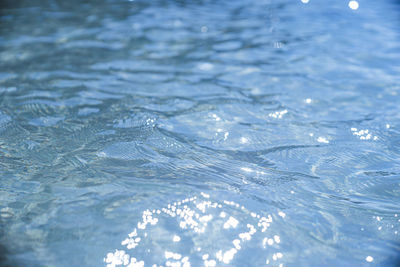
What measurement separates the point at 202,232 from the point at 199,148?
35.6 inches

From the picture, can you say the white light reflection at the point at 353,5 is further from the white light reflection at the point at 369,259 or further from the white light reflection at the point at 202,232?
the white light reflection at the point at 369,259

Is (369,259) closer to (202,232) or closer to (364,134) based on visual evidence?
(202,232)

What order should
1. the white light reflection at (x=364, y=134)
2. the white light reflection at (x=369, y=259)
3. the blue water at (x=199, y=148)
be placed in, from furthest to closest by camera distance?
the white light reflection at (x=364, y=134)
the blue water at (x=199, y=148)
the white light reflection at (x=369, y=259)

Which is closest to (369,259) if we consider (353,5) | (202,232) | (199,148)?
(202,232)

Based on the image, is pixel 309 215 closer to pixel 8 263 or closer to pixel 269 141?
pixel 269 141

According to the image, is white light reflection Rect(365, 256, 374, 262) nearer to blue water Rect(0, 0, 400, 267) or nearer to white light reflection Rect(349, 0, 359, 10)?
blue water Rect(0, 0, 400, 267)

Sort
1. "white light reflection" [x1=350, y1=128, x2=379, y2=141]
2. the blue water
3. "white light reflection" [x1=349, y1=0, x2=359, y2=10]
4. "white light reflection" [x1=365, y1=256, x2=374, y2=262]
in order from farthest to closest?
"white light reflection" [x1=349, y1=0, x2=359, y2=10] → "white light reflection" [x1=350, y1=128, x2=379, y2=141] → the blue water → "white light reflection" [x1=365, y1=256, x2=374, y2=262]

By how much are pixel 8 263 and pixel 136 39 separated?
3909 millimetres

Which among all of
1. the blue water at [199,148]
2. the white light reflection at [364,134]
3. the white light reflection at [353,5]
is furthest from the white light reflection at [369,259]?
the white light reflection at [353,5]

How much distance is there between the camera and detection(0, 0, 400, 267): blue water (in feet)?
6.63

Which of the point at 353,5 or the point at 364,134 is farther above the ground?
the point at 353,5

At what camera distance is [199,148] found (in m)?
2.88

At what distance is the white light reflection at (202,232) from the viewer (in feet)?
6.28

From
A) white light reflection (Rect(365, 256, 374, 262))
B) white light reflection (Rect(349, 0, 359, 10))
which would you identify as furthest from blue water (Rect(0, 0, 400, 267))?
white light reflection (Rect(349, 0, 359, 10))
